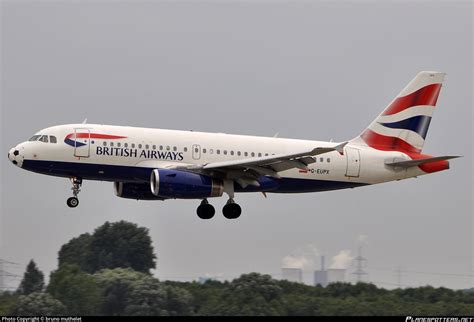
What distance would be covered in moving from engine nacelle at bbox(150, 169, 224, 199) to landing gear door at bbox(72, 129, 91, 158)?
385cm

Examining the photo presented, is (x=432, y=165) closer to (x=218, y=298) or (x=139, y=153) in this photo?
(x=218, y=298)

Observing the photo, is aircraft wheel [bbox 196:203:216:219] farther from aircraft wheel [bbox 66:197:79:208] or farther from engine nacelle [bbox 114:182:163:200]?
aircraft wheel [bbox 66:197:79:208]

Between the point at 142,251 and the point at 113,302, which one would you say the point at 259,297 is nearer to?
the point at 113,302

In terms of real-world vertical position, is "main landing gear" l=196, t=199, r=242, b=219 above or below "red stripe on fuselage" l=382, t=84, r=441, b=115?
below

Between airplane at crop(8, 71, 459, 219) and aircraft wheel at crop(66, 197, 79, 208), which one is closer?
airplane at crop(8, 71, 459, 219)

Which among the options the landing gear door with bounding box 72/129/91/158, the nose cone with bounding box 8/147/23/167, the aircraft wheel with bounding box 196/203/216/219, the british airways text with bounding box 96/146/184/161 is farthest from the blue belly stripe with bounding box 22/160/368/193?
the aircraft wheel with bounding box 196/203/216/219

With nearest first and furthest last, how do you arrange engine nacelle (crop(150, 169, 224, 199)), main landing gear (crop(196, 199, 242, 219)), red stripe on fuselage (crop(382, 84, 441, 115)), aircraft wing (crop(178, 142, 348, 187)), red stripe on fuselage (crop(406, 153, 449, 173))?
aircraft wing (crop(178, 142, 348, 187)) → engine nacelle (crop(150, 169, 224, 199)) → main landing gear (crop(196, 199, 242, 219)) → red stripe on fuselage (crop(406, 153, 449, 173)) → red stripe on fuselage (crop(382, 84, 441, 115))

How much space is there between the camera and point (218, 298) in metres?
81.4

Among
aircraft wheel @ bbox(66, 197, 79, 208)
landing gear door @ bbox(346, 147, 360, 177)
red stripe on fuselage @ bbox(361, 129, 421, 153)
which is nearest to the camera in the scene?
aircraft wheel @ bbox(66, 197, 79, 208)

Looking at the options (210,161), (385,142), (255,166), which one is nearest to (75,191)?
(210,161)

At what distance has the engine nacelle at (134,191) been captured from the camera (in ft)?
243

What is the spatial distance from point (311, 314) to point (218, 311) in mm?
6101

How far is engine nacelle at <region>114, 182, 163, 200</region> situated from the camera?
7419 centimetres

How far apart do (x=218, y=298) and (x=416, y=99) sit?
58.2 ft
